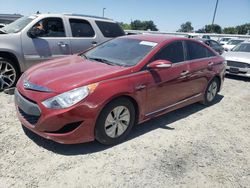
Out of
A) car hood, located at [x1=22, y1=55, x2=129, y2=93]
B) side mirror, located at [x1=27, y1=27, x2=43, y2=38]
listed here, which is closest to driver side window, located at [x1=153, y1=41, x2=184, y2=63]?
car hood, located at [x1=22, y1=55, x2=129, y2=93]

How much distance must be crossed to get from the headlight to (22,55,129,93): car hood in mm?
74

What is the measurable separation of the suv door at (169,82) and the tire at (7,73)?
3396mm

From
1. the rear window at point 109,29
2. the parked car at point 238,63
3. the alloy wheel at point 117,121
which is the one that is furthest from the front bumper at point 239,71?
the alloy wheel at point 117,121

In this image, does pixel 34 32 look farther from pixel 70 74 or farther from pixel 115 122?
pixel 115 122

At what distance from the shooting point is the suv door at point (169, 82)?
436 centimetres

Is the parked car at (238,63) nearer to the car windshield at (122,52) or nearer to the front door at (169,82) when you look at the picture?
the front door at (169,82)

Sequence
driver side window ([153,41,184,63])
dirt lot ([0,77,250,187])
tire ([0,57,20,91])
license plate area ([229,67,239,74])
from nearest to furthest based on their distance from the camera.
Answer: dirt lot ([0,77,250,187])
driver side window ([153,41,184,63])
tire ([0,57,20,91])
license plate area ([229,67,239,74])

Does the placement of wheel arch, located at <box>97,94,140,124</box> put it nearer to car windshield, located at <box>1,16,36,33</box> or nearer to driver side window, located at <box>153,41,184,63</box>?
driver side window, located at <box>153,41,184,63</box>

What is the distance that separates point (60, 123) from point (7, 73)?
3344 mm

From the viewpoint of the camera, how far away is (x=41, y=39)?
253 inches

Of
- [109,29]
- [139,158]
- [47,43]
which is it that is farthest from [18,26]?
[139,158]

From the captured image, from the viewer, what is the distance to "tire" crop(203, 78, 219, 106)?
6.07 m

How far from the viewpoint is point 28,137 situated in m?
3.99

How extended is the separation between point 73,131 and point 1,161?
944 millimetres
